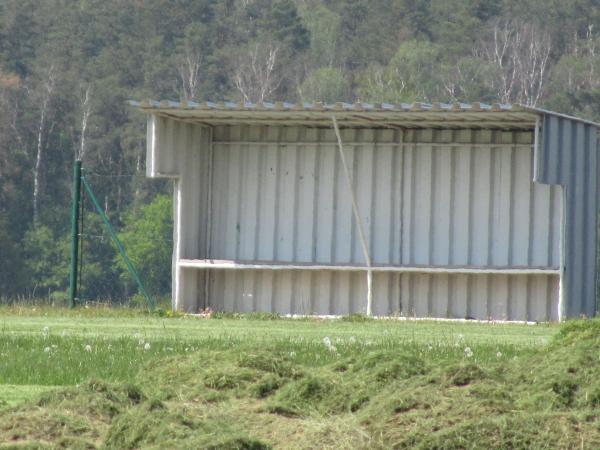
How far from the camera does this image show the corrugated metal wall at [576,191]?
24000 millimetres

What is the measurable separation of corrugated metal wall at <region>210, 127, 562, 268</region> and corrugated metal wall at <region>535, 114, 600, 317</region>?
969 millimetres

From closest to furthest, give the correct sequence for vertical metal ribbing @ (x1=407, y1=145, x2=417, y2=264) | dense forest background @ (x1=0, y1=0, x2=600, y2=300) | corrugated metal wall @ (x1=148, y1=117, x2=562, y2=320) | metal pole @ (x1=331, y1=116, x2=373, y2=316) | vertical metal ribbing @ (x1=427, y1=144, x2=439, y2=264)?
metal pole @ (x1=331, y1=116, x2=373, y2=316), corrugated metal wall @ (x1=148, y1=117, x2=562, y2=320), vertical metal ribbing @ (x1=427, y1=144, x2=439, y2=264), vertical metal ribbing @ (x1=407, y1=145, x2=417, y2=264), dense forest background @ (x1=0, y1=0, x2=600, y2=300)

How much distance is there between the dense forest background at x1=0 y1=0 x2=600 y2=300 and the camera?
68.8 metres

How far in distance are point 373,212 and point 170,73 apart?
55.1 metres

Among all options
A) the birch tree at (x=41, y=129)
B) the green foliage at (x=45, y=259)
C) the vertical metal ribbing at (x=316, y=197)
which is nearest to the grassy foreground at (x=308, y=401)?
the vertical metal ribbing at (x=316, y=197)

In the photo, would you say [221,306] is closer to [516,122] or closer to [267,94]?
[516,122]

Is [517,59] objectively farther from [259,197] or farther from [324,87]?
[259,197]

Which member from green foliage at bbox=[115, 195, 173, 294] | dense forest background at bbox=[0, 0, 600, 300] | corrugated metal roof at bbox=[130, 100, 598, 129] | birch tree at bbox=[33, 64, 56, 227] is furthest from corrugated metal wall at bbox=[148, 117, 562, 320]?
birch tree at bbox=[33, 64, 56, 227]

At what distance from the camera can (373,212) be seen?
26953 mm

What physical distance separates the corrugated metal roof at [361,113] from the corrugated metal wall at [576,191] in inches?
14.9

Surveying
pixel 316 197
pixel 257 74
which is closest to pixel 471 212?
pixel 316 197

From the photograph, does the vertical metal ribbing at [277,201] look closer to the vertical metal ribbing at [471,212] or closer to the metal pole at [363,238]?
the metal pole at [363,238]

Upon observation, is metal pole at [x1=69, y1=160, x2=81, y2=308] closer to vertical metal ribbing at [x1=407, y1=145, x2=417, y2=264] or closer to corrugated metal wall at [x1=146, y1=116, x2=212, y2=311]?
corrugated metal wall at [x1=146, y1=116, x2=212, y2=311]

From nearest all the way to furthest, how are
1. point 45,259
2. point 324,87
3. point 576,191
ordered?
point 576,191, point 45,259, point 324,87
